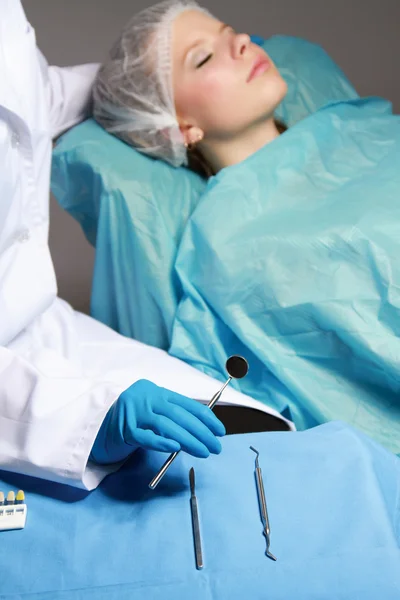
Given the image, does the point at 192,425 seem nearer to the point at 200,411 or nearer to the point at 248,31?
the point at 200,411

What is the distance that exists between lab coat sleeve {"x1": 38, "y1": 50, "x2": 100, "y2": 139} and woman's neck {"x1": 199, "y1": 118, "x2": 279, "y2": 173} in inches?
11.8

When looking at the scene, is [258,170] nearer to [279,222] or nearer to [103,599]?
[279,222]

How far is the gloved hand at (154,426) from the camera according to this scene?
0.77m

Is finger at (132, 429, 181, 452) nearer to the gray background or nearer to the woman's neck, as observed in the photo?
the woman's neck

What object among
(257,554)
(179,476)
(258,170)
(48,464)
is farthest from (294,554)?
(258,170)

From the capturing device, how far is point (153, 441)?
768 mm

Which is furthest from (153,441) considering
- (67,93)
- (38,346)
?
(67,93)

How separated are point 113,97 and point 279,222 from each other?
0.49m

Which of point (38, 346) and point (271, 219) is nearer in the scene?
point (38, 346)

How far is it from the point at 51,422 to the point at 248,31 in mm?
1490

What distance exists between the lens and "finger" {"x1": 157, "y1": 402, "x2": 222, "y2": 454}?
0.79 m

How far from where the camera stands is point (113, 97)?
1397 millimetres

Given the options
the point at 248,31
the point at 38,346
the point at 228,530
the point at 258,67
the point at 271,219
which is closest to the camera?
the point at 228,530

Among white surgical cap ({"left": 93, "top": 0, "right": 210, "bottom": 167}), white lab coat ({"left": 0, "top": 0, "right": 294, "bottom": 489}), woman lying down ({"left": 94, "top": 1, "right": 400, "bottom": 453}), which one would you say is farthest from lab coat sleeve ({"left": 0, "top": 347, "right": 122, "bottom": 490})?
white surgical cap ({"left": 93, "top": 0, "right": 210, "bottom": 167})
